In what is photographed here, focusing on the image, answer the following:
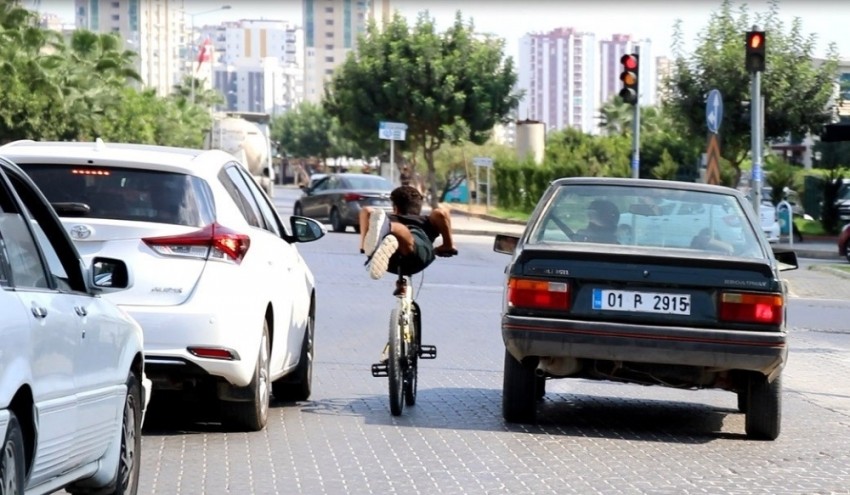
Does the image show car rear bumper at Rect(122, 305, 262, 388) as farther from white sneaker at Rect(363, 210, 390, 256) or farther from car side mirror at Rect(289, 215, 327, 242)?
car side mirror at Rect(289, 215, 327, 242)

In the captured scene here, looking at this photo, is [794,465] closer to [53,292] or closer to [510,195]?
[53,292]

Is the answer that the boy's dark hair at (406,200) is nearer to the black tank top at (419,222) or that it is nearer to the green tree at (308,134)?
the black tank top at (419,222)

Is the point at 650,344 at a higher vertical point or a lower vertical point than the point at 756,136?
lower

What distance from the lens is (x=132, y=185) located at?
9250 mm

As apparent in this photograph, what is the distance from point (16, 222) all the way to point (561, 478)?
352cm

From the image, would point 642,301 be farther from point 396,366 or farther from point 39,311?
point 39,311

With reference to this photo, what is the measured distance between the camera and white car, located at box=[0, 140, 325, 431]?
9031 millimetres

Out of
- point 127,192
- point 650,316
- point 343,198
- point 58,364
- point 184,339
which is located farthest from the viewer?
point 343,198

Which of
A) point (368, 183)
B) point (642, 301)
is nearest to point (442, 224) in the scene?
point (642, 301)

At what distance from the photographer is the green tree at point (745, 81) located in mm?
44938

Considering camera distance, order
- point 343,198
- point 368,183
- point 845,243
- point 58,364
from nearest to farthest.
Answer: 1. point 58,364
2. point 845,243
3. point 343,198
4. point 368,183

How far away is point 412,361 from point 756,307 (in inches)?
91.1

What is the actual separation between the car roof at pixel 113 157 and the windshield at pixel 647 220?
215 cm

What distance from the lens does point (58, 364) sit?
18.7 feet
